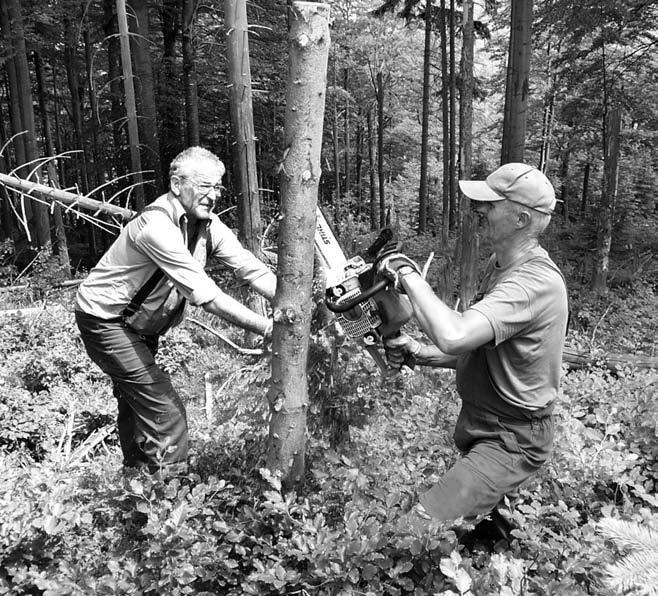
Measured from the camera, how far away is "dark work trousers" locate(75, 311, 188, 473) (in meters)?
3.16

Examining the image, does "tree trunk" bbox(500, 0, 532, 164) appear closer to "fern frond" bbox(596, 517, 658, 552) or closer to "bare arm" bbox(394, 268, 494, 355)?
"bare arm" bbox(394, 268, 494, 355)

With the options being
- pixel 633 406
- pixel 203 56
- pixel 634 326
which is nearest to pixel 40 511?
pixel 633 406

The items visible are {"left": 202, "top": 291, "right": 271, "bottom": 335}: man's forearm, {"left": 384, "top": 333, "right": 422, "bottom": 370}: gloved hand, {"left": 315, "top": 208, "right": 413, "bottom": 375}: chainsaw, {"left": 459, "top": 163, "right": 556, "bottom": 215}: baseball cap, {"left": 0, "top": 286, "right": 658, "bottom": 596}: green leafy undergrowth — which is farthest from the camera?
{"left": 202, "top": 291, "right": 271, "bottom": 335}: man's forearm

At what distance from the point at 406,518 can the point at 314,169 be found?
146 cm

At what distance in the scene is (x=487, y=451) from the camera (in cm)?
233

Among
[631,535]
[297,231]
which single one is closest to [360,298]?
[297,231]

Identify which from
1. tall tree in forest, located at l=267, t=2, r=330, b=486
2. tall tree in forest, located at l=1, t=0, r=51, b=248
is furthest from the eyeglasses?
tall tree in forest, located at l=1, t=0, r=51, b=248

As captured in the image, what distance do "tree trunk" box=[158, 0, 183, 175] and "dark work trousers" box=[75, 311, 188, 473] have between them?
11.8m

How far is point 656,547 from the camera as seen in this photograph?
1255 mm

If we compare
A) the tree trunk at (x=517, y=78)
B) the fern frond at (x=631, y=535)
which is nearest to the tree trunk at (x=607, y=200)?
the tree trunk at (x=517, y=78)

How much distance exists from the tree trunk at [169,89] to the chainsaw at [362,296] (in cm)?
1256

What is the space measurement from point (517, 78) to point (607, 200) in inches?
177

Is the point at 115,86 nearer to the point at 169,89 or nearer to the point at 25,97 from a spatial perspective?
the point at 169,89

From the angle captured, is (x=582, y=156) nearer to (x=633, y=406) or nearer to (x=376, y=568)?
(x=633, y=406)
